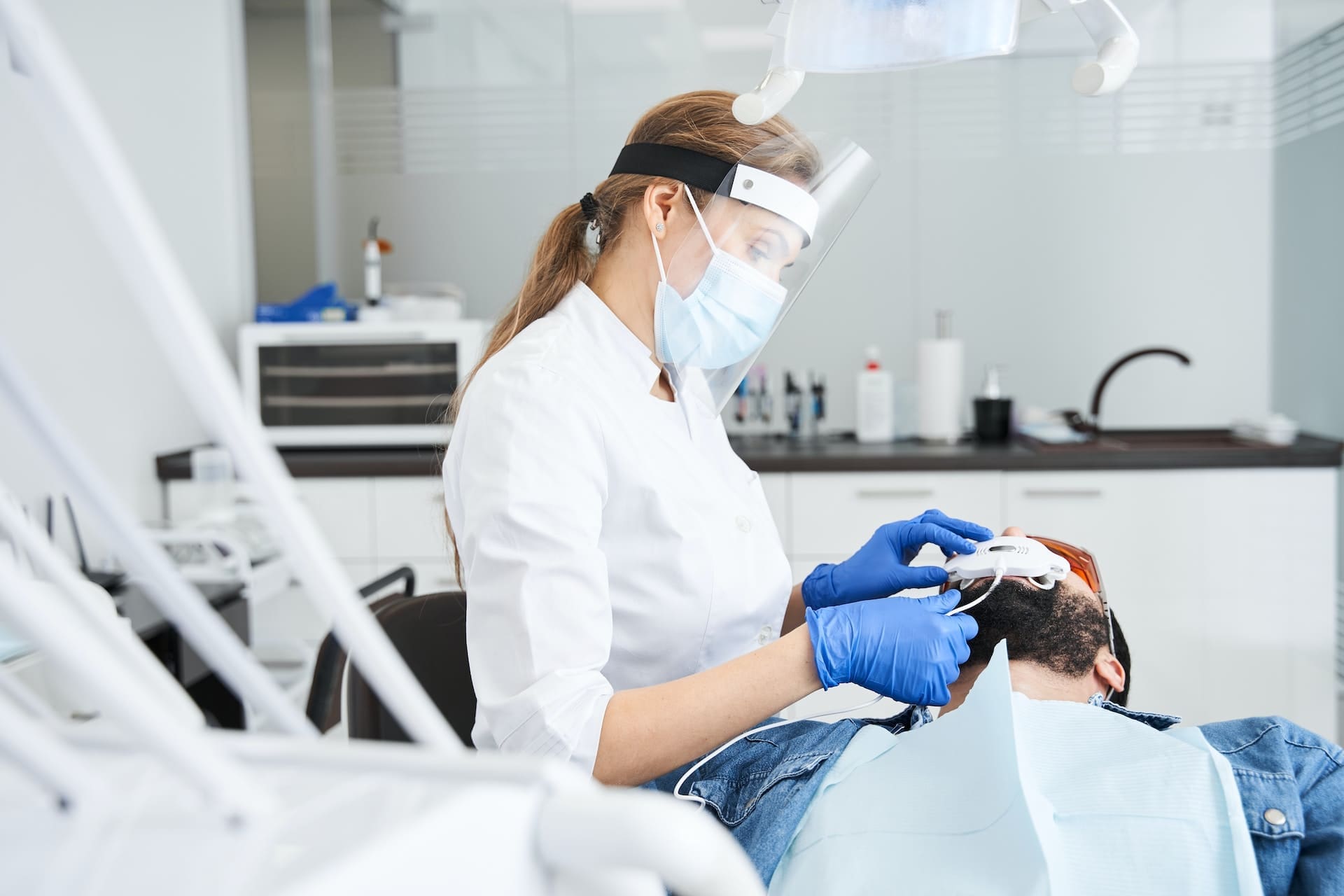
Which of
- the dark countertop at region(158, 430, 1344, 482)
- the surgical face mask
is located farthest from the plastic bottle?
the surgical face mask

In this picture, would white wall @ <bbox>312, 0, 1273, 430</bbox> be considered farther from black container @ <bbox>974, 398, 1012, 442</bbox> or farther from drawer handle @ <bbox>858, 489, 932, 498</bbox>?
drawer handle @ <bbox>858, 489, 932, 498</bbox>

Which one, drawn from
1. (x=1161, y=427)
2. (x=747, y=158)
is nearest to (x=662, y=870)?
(x=747, y=158)

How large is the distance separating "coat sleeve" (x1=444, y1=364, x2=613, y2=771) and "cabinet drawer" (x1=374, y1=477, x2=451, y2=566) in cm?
167

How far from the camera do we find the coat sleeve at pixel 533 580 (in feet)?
3.24

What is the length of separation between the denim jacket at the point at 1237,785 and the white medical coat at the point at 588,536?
149mm

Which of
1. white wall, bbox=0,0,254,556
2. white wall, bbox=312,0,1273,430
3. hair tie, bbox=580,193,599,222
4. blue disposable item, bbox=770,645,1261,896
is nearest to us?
blue disposable item, bbox=770,645,1261,896

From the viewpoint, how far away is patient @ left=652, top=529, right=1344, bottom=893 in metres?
0.87

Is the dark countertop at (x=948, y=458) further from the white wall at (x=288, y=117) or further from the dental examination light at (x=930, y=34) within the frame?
the dental examination light at (x=930, y=34)

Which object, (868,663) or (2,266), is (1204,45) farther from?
(2,266)

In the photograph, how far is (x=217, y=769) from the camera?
0.26m

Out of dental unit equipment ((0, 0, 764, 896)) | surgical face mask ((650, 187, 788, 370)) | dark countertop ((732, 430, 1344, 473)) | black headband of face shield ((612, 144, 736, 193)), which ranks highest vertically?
black headband of face shield ((612, 144, 736, 193))

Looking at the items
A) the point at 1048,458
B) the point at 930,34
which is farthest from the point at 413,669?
the point at 1048,458

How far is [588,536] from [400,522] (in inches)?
70.2

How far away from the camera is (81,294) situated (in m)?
2.47
